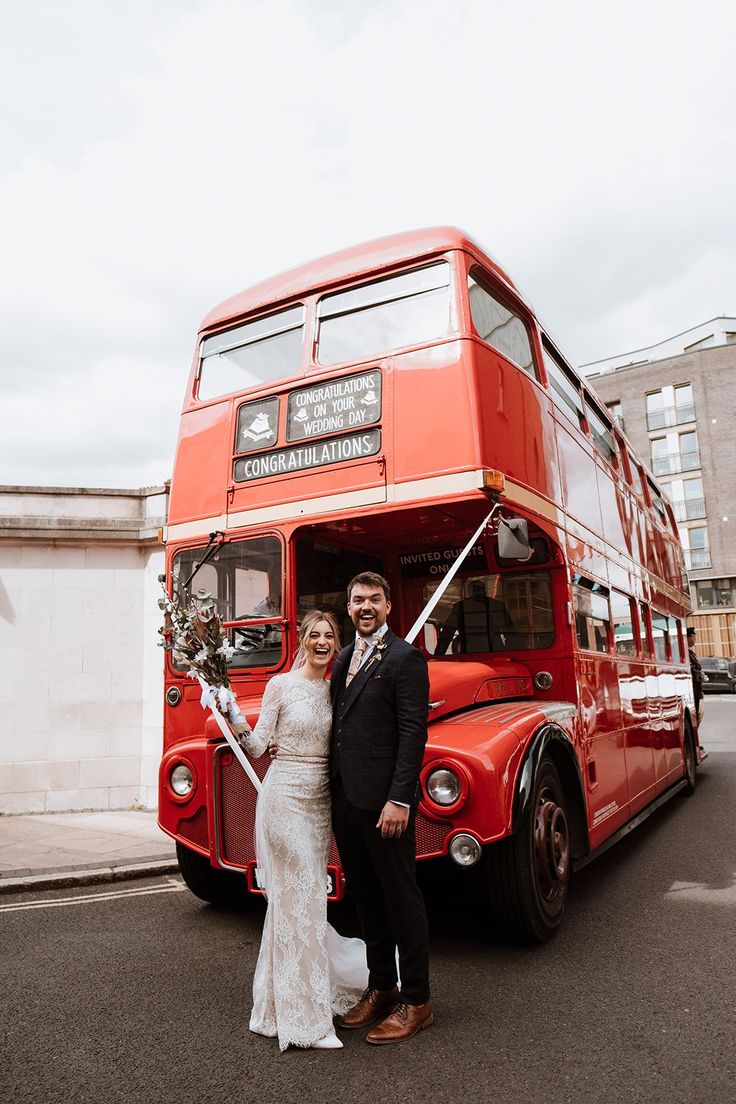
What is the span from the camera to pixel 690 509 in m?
43.4

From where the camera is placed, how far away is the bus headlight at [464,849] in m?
3.77

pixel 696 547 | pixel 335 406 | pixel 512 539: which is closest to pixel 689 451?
pixel 696 547

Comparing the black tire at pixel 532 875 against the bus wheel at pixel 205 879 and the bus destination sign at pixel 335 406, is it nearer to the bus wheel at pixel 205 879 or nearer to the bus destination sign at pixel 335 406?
the bus wheel at pixel 205 879

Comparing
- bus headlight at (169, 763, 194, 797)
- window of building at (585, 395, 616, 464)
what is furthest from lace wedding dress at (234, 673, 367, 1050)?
window of building at (585, 395, 616, 464)

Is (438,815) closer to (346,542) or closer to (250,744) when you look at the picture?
(250,744)

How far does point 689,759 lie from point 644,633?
302 centimetres

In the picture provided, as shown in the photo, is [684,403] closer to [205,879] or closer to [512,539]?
[512,539]

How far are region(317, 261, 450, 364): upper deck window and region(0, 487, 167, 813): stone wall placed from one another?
5.17 m

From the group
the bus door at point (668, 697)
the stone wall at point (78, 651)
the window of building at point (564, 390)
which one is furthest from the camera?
the stone wall at point (78, 651)

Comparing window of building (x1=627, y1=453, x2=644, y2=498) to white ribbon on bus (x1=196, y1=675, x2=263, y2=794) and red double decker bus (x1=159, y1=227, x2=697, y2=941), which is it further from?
white ribbon on bus (x1=196, y1=675, x2=263, y2=794)

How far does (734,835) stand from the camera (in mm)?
7492

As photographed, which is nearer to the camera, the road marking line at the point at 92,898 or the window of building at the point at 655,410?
the road marking line at the point at 92,898

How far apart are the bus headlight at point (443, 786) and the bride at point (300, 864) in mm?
635

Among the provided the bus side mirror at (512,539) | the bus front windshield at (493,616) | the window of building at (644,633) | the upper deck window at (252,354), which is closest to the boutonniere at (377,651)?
the bus side mirror at (512,539)
